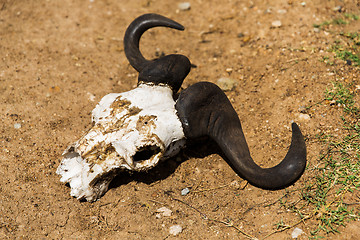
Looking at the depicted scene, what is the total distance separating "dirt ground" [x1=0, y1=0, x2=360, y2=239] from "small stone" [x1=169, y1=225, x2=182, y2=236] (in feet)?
0.10

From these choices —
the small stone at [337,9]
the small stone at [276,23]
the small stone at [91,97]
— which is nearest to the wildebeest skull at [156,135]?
the small stone at [91,97]

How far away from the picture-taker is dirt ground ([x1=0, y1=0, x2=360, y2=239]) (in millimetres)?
3541

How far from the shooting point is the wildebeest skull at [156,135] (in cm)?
347

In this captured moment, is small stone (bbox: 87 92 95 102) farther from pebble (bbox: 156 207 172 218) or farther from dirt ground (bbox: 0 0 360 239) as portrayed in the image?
pebble (bbox: 156 207 172 218)

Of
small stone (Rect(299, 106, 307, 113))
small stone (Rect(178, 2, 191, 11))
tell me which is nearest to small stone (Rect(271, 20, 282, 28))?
small stone (Rect(178, 2, 191, 11))

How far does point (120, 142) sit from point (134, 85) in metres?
1.73

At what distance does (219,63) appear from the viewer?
208 inches

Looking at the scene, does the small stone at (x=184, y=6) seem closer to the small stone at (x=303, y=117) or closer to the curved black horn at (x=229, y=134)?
the curved black horn at (x=229, y=134)

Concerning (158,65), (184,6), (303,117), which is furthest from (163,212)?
(184,6)

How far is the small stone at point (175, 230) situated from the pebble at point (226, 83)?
209cm

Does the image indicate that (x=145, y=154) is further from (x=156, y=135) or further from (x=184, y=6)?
(x=184, y=6)

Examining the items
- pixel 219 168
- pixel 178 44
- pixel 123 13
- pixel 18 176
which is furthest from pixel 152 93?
pixel 123 13

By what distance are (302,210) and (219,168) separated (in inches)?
38.4

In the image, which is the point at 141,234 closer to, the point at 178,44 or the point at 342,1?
the point at 178,44
